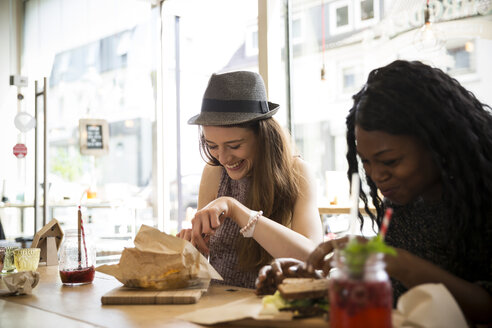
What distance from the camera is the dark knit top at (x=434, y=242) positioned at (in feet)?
3.50

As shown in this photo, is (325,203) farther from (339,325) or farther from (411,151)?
(339,325)

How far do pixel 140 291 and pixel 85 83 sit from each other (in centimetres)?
562

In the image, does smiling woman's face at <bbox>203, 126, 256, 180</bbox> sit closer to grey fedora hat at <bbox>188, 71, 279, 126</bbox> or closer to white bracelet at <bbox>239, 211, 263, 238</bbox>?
grey fedora hat at <bbox>188, 71, 279, 126</bbox>

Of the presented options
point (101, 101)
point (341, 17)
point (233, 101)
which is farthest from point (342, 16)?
point (101, 101)

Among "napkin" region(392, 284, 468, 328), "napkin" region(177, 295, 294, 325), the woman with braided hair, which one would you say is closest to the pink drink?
"napkin" region(392, 284, 468, 328)

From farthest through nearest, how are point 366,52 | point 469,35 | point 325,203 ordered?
1. point 366,52
2. point 325,203
3. point 469,35

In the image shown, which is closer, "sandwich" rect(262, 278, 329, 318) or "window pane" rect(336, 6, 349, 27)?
"sandwich" rect(262, 278, 329, 318)

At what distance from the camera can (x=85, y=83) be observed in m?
6.45

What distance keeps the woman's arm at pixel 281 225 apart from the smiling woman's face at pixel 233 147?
22cm

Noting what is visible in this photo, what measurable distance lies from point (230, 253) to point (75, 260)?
1.84 ft

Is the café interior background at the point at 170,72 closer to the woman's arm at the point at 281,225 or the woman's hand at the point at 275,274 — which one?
the woman's arm at the point at 281,225

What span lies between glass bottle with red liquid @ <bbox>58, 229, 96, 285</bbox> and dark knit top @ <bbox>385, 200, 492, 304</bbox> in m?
0.88

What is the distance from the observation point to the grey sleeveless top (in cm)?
178

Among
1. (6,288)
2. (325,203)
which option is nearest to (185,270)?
(6,288)
